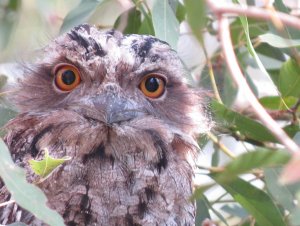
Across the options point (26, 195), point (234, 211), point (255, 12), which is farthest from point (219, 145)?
point (255, 12)

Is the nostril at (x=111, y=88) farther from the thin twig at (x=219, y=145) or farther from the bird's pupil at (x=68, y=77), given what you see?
the thin twig at (x=219, y=145)

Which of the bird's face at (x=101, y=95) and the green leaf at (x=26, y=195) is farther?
the bird's face at (x=101, y=95)

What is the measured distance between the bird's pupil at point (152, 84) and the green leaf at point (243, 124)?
0.26 m

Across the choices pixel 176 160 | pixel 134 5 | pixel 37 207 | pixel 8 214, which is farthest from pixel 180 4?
pixel 37 207

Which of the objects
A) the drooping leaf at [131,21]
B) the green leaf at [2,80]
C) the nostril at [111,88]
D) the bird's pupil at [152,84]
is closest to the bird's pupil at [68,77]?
the nostril at [111,88]

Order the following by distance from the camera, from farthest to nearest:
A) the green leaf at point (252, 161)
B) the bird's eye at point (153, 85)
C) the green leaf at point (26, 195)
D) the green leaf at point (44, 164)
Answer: the bird's eye at point (153, 85) → the green leaf at point (44, 164) → the green leaf at point (26, 195) → the green leaf at point (252, 161)

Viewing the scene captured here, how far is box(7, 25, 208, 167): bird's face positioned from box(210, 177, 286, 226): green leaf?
0.75ft

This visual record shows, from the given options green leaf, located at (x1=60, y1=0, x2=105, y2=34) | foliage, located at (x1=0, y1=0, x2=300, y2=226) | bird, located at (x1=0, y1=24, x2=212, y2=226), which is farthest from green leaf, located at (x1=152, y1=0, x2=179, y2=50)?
green leaf, located at (x1=60, y1=0, x2=105, y2=34)

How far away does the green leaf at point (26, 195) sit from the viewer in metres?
1.39

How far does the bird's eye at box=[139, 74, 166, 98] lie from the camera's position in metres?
2.33

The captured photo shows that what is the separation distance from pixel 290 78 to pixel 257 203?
49 cm

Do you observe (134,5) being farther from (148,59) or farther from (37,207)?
(37,207)

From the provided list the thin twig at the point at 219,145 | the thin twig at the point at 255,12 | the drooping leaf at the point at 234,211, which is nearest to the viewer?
the thin twig at the point at 255,12

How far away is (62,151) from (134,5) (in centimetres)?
74
